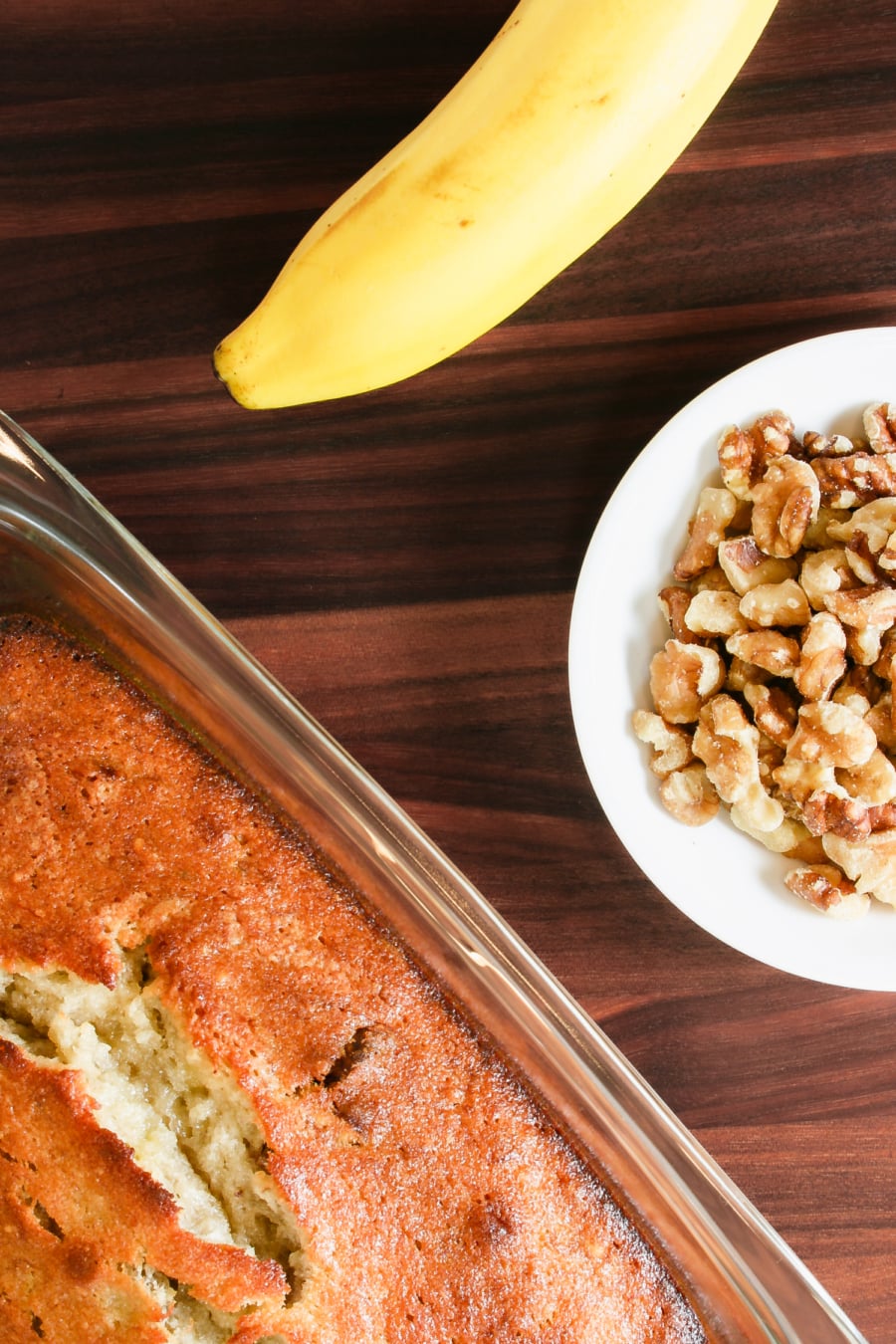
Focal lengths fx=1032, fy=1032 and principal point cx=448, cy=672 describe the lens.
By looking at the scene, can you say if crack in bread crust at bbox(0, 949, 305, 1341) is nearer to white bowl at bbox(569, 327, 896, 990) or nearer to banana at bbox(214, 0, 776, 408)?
white bowl at bbox(569, 327, 896, 990)

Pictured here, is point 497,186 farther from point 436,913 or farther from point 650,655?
point 436,913

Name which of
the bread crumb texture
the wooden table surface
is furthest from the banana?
the bread crumb texture


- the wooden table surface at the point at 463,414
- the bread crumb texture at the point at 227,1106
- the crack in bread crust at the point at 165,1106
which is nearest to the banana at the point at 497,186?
the wooden table surface at the point at 463,414

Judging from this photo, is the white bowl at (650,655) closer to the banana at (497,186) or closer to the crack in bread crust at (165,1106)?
the banana at (497,186)

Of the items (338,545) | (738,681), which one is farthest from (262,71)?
(738,681)

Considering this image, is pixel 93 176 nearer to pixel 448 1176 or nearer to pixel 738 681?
pixel 738 681
